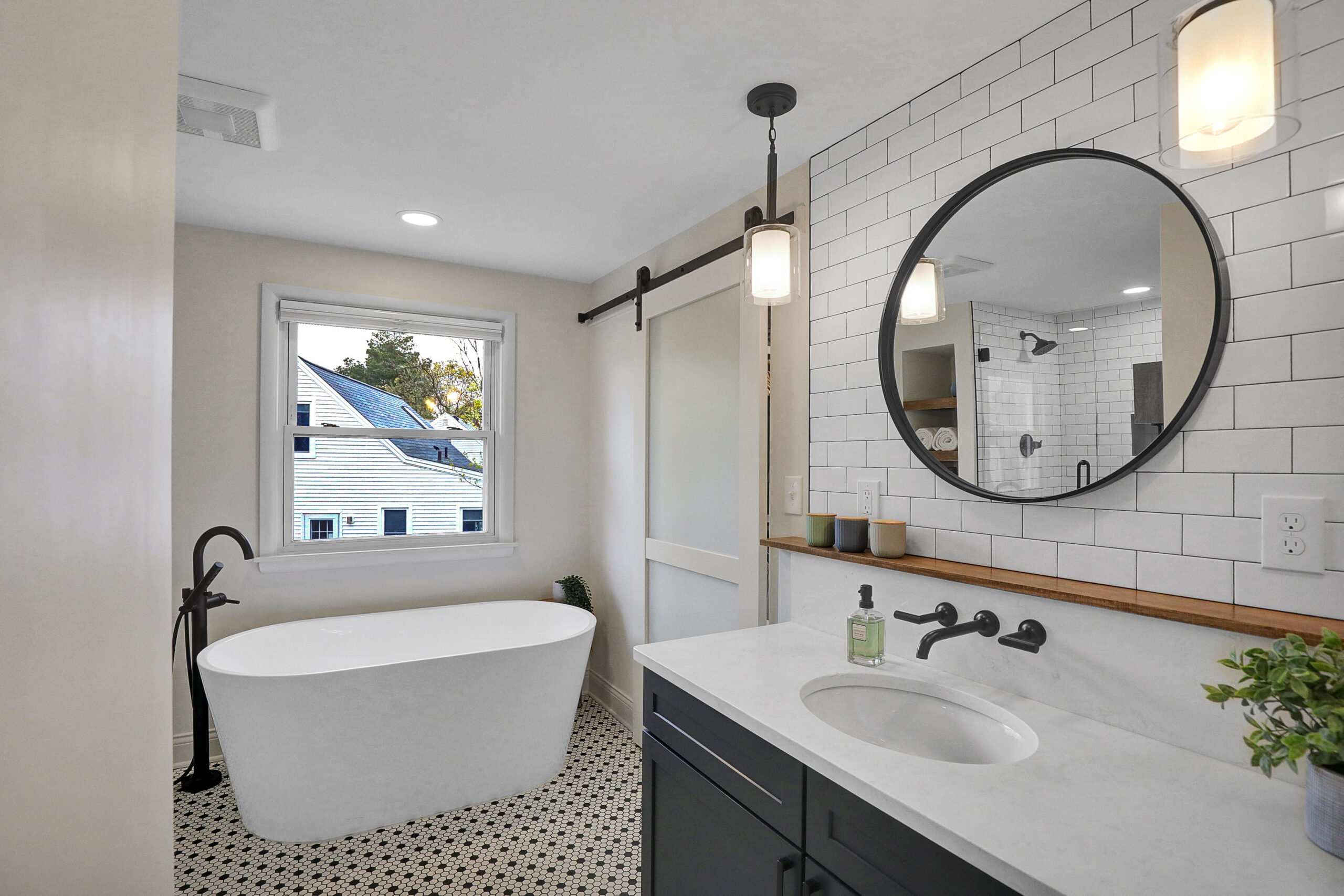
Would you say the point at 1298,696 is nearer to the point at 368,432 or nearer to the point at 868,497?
the point at 868,497

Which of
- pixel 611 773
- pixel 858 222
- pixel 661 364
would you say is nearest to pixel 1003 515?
pixel 858 222

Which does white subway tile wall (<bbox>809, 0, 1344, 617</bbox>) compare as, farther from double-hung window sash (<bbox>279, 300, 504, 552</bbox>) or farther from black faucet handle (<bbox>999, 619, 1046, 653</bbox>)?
double-hung window sash (<bbox>279, 300, 504, 552</bbox>)

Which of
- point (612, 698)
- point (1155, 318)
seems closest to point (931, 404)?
point (1155, 318)

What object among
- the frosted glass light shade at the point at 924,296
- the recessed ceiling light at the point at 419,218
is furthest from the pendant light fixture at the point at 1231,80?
the recessed ceiling light at the point at 419,218

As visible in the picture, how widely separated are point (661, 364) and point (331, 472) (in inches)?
68.5

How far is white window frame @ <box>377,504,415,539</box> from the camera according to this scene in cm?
342

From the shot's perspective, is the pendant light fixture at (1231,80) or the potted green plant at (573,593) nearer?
the pendant light fixture at (1231,80)

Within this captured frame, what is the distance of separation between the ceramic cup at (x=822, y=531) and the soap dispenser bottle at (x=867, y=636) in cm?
35

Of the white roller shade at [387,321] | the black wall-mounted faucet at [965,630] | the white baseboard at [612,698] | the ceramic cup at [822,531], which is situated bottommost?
the white baseboard at [612,698]

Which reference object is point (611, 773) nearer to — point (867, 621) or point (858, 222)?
point (867, 621)

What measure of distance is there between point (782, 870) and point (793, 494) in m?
1.26

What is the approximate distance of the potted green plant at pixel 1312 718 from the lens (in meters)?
0.87

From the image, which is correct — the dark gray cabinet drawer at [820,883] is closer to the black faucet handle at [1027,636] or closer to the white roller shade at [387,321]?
the black faucet handle at [1027,636]

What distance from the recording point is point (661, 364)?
3.12m
